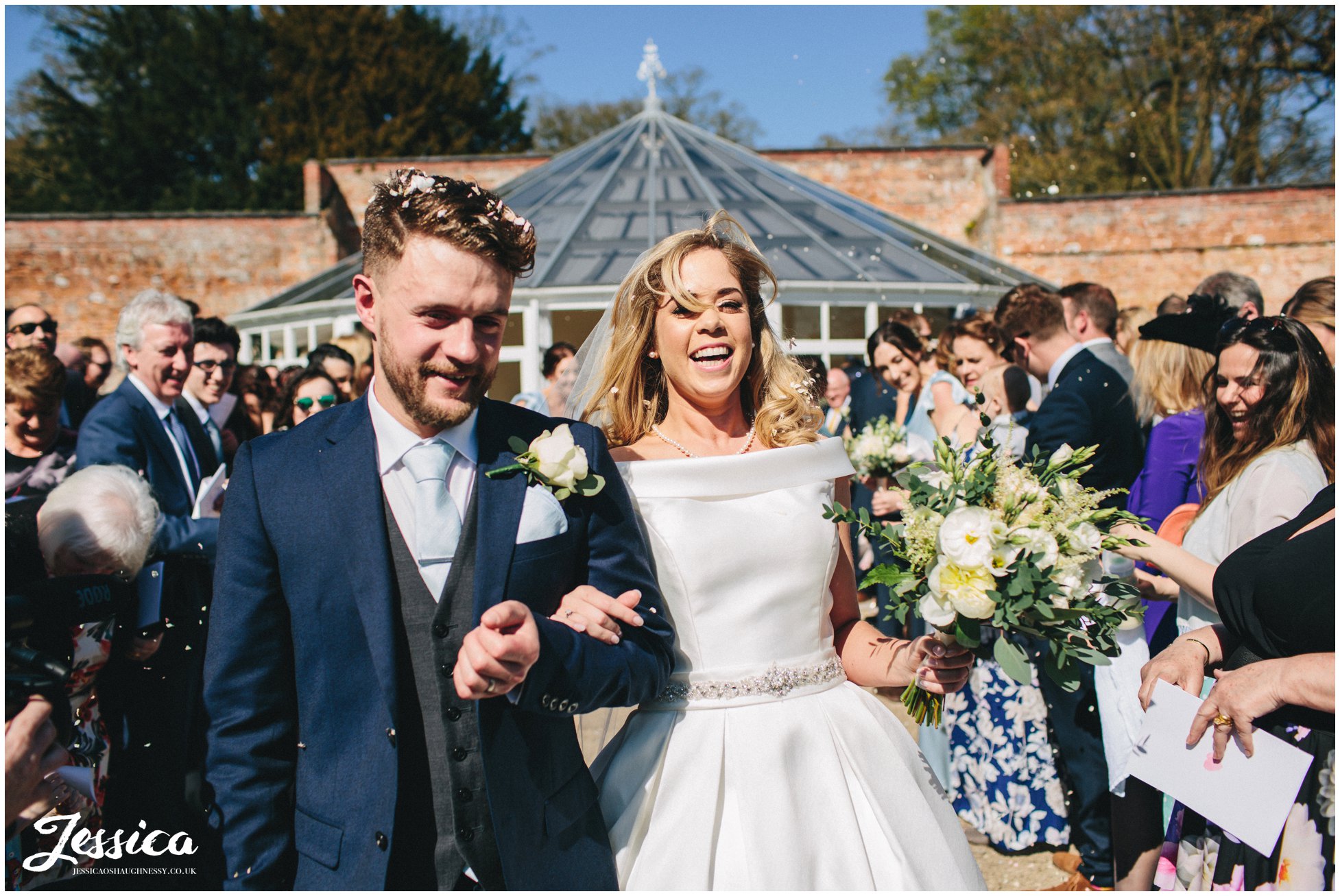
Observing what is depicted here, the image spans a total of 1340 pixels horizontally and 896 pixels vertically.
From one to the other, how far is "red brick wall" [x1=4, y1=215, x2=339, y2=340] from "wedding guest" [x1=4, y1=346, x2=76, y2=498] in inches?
558

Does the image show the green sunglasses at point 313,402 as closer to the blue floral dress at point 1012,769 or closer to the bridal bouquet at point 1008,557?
the blue floral dress at point 1012,769

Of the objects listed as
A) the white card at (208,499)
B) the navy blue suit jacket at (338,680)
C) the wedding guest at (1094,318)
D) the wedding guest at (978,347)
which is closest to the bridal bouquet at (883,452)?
the wedding guest at (978,347)

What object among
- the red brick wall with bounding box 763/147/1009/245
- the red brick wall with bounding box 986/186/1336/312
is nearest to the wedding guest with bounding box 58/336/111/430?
the red brick wall with bounding box 763/147/1009/245

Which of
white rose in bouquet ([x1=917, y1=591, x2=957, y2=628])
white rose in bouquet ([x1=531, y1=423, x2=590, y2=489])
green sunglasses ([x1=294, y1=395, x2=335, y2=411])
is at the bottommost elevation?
white rose in bouquet ([x1=917, y1=591, x2=957, y2=628])

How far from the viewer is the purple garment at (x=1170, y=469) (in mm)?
3727

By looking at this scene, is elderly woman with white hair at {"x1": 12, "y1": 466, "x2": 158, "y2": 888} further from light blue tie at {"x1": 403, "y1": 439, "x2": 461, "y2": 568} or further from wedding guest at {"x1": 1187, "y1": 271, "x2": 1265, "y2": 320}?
wedding guest at {"x1": 1187, "y1": 271, "x2": 1265, "y2": 320}

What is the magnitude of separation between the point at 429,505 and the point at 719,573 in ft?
2.75

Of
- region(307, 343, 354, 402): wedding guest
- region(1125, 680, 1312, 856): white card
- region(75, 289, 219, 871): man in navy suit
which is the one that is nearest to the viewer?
A: region(1125, 680, 1312, 856): white card

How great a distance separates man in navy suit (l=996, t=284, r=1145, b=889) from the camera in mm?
3973

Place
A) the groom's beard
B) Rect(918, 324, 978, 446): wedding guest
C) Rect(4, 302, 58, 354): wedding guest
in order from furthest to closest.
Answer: Rect(4, 302, 58, 354): wedding guest → Rect(918, 324, 978, 446): wedding guest → the groom's beard

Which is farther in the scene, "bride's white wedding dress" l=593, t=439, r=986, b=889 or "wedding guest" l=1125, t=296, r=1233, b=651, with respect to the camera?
"wedding guest" l=1125, t=296, r=1233, b=651

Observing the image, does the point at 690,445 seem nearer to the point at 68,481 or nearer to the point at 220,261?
the point at 68,481

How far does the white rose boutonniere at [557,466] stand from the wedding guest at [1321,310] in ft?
10.8

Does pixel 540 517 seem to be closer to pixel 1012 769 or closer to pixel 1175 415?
pixel 1175 415
